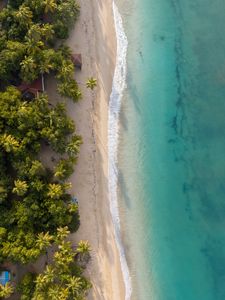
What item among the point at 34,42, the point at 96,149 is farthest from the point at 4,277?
the point at 34,42

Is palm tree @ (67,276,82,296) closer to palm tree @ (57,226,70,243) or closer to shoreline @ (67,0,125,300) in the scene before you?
palm tree @ (57,226,70,243)

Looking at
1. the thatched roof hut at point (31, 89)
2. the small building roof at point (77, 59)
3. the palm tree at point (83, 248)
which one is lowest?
the palm tree at point (83, 248)

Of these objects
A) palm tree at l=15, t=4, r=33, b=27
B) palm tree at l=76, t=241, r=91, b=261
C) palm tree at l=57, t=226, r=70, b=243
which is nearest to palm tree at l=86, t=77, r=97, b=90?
palm tree at l=15, t=4, r=33, b=27

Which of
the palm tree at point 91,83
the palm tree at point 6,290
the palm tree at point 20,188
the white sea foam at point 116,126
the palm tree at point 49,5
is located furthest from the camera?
the white sea foam at point 116,126

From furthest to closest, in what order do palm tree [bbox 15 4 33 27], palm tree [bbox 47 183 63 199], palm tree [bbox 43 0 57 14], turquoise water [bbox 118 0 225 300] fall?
turquoise water [bbox 118 0 225 300] → palm tree [bbox 43 0 57 14] → palm tree [bbox 15 4 33 27] → palm tree [bbox 47 183 63 199]

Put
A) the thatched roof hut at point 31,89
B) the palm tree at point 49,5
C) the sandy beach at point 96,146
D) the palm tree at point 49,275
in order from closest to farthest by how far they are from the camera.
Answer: the palm tree at point 49,275 → the palm tree at point 49,5 → the thatched roof hut at point 31,89 → the sandy beach at point 96,146

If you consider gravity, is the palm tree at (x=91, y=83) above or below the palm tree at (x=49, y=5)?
below

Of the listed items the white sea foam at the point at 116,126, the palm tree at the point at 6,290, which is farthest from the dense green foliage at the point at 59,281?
the white sea foam at the point at 116,126

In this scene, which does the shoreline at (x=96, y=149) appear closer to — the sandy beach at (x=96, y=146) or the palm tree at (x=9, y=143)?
the sandy beach at (x=96, y=146)
